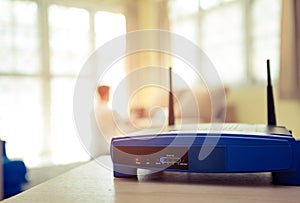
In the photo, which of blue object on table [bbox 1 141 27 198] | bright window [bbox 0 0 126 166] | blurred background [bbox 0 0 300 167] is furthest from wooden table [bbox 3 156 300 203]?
bright window [bbox 0 0 126 166]

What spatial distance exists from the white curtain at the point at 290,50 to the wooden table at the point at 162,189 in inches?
79.7

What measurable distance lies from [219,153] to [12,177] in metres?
1.79

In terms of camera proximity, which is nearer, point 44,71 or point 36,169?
point 36,169

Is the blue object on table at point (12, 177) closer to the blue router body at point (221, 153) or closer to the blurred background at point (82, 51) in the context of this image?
the blurred background at point (82, 51)

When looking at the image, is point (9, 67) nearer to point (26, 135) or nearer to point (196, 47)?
point (26, 135)

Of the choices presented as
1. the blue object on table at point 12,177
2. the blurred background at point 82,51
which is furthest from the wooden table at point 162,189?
the blurred background at point 82,51

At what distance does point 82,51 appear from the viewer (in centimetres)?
400

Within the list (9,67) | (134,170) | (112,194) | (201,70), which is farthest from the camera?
(9,67)

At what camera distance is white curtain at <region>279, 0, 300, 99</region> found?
237cm

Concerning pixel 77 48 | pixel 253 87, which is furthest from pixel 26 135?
pixel 253 87

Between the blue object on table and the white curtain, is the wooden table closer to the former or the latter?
the blue object on table

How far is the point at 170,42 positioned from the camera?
12.0 feet

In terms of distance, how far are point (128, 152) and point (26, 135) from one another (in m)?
3.33

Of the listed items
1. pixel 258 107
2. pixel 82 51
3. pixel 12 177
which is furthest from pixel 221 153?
pixel 82 51
